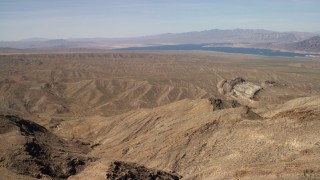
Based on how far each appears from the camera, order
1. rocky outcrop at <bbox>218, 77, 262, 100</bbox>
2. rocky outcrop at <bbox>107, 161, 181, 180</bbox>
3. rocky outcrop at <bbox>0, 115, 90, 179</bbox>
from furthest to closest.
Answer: rocky outcrop at <bbox>218, 77, 262, 100</bbox>, rocky outcrop at <bbox>0, 115, 90, 179</bbox>, rocky outcrop at <bbox>107, 161, 181, 180</bbox>

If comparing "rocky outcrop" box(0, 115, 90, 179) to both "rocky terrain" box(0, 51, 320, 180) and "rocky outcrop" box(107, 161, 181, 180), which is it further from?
"rocky outcrop" box(107, 161, 181, 180)

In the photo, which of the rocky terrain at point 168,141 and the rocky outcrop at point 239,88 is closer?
the rocky terrain at point 168,141

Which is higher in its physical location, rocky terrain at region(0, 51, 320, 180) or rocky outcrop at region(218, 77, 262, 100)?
rocky terrain at region(0, 51, 320, 180)

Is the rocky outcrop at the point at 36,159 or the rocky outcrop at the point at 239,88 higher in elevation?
the rocky outcrop at the point at 36,159

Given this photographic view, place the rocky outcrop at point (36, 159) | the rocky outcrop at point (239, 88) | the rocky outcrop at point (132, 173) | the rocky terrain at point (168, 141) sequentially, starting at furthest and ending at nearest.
Answer: 1. the rocky outcrop at point (239, 88)
2. the rocky outcrop at point (36, 159)
3. the rocky terrain at point (168, 141)
4. the rocky outcrop at point (132, 173)

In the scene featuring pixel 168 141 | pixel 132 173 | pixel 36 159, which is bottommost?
pixel 168 141

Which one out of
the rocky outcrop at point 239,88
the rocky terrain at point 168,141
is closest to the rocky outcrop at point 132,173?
the rocky terrain at point 168,141

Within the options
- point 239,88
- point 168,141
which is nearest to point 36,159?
point 168,141

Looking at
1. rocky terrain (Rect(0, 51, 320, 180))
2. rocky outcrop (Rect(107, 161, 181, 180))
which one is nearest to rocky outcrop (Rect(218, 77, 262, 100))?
rocky terrain (Rect(0, 51, 320, 180))

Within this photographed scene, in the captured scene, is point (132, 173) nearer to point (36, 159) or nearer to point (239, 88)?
point (36, 159)

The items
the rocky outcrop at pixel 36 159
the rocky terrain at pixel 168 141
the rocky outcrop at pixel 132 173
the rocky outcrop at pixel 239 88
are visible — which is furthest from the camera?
the rocky outcrop at pixel 239 88

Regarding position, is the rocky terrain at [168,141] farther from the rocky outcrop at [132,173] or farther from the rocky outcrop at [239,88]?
the rocky outcrop at [239,88]

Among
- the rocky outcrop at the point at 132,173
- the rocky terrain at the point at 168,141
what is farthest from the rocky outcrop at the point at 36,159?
the rocky outcrop at the point at 132,173
